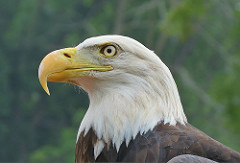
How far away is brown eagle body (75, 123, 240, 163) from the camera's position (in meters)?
2.41

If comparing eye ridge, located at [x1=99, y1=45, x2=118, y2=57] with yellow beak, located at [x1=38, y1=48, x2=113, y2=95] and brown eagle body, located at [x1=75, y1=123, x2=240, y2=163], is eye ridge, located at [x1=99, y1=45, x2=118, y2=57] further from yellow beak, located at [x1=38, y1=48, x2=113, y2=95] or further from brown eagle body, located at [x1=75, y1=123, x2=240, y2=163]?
brown eagle body, located at [x1=75, y1=123, x2=240, y2=163]

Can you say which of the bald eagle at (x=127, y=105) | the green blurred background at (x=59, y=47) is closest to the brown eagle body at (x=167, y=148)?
the bald eagle at (x=127, y=105)

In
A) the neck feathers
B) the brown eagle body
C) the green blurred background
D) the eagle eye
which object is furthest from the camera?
the green blurred background

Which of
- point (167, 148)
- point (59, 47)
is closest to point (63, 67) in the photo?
point (167, 148)

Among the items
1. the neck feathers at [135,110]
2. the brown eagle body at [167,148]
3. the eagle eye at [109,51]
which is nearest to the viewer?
the brown eagle body at [167,148]

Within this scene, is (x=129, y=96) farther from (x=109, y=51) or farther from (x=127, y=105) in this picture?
(x=109, y=51)

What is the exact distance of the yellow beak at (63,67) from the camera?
2.59 metres

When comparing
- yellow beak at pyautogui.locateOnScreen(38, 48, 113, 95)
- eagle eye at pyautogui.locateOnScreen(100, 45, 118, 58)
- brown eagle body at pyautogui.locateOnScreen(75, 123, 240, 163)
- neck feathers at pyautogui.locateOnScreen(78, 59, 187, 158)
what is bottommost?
brown eagle body at pyautogui.locateOnScreen(75, 123, 240, 163)

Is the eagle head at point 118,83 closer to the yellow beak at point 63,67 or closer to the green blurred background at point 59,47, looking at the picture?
the yellow beak at point 63,67

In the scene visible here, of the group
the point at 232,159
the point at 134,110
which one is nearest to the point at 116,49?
the point at 134,110

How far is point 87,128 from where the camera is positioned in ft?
8.61

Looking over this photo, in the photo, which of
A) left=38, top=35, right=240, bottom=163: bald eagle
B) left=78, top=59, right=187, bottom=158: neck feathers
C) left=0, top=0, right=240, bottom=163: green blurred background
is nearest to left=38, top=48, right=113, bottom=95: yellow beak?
left=38, top=35, right=240, bottom=163: bald eagle

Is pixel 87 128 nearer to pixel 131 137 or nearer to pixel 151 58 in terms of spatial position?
pixel 131 137

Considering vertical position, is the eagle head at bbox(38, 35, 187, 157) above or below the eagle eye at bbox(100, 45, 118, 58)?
below
